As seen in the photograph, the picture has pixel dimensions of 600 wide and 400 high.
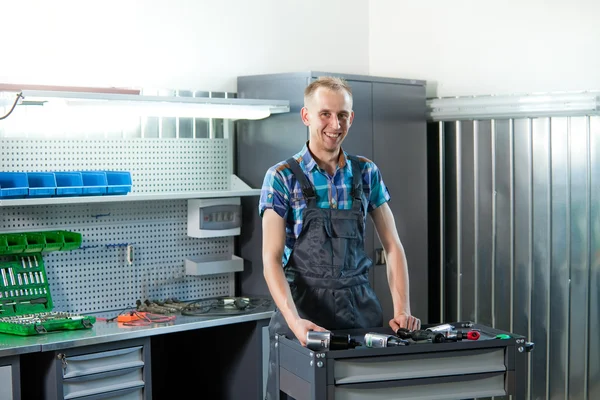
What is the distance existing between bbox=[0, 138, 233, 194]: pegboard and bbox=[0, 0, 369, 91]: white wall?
0.31 meters

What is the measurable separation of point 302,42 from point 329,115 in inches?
83.2

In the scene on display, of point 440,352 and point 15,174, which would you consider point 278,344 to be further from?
point 15,174

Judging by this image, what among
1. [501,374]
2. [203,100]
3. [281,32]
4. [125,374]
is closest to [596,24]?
[281,32]

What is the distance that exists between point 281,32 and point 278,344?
260 cm

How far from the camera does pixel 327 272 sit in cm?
326

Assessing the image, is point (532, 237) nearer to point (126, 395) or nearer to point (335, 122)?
point (335, 122)

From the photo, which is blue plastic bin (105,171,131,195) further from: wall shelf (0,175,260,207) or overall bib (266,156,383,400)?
overall bib (266,156,383,400)

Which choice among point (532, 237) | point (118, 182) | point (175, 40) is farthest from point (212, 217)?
point (532, 237)

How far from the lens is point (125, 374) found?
389 cm

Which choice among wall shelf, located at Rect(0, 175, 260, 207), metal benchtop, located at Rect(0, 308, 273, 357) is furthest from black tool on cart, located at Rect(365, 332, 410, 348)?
wall shelf, located at Rect(0, 175, 260, 207)

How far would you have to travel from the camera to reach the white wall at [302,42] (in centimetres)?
428

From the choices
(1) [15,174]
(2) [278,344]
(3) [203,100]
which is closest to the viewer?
(2) [278,344]

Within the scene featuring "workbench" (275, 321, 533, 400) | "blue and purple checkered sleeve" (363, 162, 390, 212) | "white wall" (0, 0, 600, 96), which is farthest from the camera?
"white wall" (0, 0, 600, 96)

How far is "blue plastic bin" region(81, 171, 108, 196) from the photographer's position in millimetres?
4055
